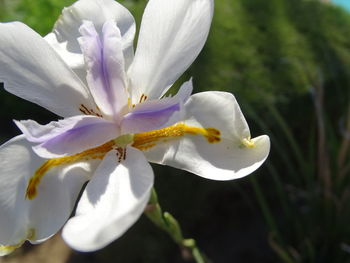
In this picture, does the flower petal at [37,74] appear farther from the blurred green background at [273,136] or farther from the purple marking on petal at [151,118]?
the blurred green background at [273,136]

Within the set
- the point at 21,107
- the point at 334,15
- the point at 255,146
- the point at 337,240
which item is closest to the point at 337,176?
the point at 337,240

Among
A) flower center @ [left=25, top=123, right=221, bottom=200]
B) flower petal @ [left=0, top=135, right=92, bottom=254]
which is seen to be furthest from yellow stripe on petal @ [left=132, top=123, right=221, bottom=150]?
flower petal @ [left=0, top=135, right=92, bottom=254]

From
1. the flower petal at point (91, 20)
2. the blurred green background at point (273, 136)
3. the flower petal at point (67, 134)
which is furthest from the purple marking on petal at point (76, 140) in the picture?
the blurred green background at point (273, 136)

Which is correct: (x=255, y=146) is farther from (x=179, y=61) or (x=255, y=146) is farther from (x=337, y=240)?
(x=337, y=240)

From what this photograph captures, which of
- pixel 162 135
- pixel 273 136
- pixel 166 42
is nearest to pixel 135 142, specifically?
pixel 162 135

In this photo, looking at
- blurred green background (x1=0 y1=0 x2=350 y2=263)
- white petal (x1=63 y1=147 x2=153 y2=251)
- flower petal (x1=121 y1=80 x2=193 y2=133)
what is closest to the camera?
white petal (x1=63 y1=147 x2=153 y2=251)

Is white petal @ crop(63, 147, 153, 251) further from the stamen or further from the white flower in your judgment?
the stamen

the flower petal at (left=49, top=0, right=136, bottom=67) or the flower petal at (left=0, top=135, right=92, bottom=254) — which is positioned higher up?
the flower petal at (left=49, top=0, right=136, bottom=67)
